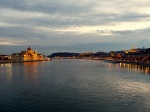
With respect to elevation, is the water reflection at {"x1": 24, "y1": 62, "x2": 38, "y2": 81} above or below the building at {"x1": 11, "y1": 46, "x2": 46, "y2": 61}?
below

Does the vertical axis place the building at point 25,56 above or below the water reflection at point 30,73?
above

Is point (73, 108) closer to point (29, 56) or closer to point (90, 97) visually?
point (90, 97)

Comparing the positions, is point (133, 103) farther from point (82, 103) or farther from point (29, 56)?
point (29, 56)

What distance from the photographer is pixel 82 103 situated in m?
18.0

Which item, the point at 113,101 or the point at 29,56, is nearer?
the point at 113,101

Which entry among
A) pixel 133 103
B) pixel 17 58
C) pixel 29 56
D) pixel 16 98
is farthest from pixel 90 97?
pixel 29 56

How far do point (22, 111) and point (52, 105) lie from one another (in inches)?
89.2

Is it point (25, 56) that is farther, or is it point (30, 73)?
point (25, 56)

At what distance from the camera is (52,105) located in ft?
57.4

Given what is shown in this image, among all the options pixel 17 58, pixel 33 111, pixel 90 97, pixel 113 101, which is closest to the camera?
pixel 33 111

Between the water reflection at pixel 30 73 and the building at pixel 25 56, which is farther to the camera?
the building at pixel 25 56

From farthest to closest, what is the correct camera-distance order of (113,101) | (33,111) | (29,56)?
(29,56)
(113,101)
(33,111)

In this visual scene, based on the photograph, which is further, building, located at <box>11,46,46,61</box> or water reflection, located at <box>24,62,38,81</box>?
building, located at <box>11,46,46,61</box>

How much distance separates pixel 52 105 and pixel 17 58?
132324 mm
